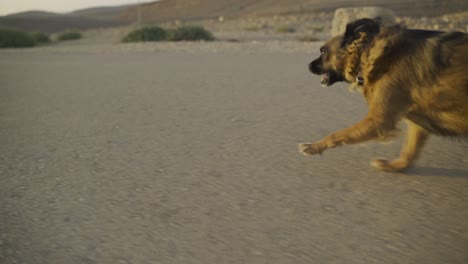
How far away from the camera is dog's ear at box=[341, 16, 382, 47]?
4.22 m

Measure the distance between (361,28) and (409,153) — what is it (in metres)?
Answer: 1.04

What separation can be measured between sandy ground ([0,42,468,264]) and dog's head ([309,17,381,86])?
0.68 metres

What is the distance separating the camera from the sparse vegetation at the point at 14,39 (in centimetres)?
3128

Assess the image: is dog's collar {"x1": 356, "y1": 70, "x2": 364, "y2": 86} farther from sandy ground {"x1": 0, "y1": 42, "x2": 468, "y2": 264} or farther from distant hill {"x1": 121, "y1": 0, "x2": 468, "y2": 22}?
distant hill {"x1": 121, "y1": 0, "x2": 468, "y2": 22}

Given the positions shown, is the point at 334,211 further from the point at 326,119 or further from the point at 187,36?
the point at 187,36

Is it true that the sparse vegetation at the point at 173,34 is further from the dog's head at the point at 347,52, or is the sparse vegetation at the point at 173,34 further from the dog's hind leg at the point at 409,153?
the dog's hind leg at the point at 409,153

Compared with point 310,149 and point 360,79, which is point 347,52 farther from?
point 310,149

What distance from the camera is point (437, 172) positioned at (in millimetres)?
4094

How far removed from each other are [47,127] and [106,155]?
173cm

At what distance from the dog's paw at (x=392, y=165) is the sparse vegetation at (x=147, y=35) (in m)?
27.1

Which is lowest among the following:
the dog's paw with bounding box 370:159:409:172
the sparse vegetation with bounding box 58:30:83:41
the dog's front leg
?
the sparse vegetation with bounding box 58:30:83:41

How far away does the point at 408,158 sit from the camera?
13.6 feet

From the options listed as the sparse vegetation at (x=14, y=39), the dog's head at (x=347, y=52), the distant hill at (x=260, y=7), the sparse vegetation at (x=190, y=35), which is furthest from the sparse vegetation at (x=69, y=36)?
the dog's head at (x=347, y=52)

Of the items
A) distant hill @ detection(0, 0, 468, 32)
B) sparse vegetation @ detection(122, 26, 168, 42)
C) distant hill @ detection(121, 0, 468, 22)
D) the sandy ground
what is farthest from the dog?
distant hill @ detection(0, 0, 468, 32)
